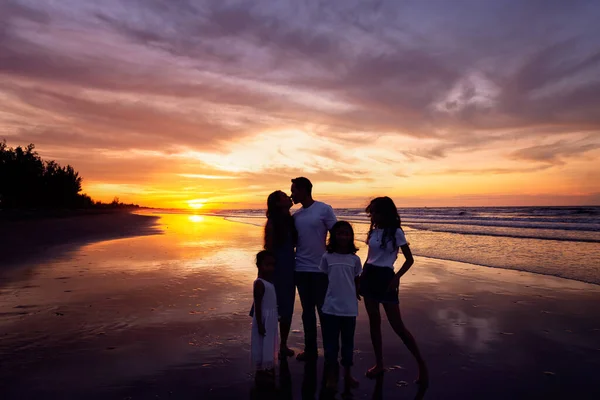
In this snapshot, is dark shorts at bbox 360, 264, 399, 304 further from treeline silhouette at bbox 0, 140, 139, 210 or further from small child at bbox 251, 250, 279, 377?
treeline silhouette at bbox 0, 140, 139, 210

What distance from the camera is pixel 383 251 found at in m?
4.83

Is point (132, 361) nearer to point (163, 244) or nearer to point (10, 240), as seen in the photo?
point (163, 244)

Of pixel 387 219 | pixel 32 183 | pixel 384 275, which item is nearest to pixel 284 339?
pixel 384 275

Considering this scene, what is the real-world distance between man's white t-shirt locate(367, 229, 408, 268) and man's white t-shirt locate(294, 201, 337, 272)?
64cm

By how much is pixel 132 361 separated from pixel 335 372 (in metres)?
2.57

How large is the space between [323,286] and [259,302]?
92 centimetres

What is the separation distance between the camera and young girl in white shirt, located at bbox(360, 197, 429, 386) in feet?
15.6

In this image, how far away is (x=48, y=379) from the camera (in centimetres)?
447

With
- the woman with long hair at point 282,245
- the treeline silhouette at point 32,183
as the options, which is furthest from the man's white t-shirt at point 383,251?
the treeline silhouette at point 32,183

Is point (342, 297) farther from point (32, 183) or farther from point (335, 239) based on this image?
point (32, 183)

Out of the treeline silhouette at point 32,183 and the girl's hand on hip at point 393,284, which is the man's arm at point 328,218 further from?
the treeline silhouette at point 32,183

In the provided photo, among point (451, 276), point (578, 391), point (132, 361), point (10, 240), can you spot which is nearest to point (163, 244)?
point (10, 240)

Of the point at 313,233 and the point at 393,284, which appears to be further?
the point at 313,233

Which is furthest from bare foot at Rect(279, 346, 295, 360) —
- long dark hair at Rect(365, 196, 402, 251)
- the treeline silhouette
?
the treeline silhouette
